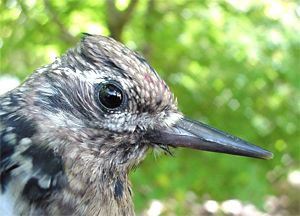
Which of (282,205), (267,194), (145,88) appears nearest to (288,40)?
(267,194)

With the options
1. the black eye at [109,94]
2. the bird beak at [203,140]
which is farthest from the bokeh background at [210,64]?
the black eye at [109,94]

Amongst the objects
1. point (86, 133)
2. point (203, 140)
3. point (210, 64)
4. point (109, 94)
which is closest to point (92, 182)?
point (86, 133)

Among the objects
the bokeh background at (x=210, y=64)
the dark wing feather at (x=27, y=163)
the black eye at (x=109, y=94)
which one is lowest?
the dark wing feather at (x=27, y=163)

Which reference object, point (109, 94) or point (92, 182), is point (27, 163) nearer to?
point (92, 182)

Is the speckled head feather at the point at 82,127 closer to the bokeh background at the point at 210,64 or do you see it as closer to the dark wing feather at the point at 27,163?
the dark wing feather at the point at 27,163

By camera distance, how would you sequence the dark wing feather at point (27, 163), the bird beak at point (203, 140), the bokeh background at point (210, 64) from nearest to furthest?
the dark wing feather at point (27, 163) < the bird beak at point (203, 140) < the bokeh background at point (210, 64)

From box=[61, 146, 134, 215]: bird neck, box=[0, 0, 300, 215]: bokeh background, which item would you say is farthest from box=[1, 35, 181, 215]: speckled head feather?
box=[0, 0, 300, 215]: bokeh background

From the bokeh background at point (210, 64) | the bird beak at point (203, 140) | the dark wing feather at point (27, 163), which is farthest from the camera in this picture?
the bokeh background at point (210, 64)
